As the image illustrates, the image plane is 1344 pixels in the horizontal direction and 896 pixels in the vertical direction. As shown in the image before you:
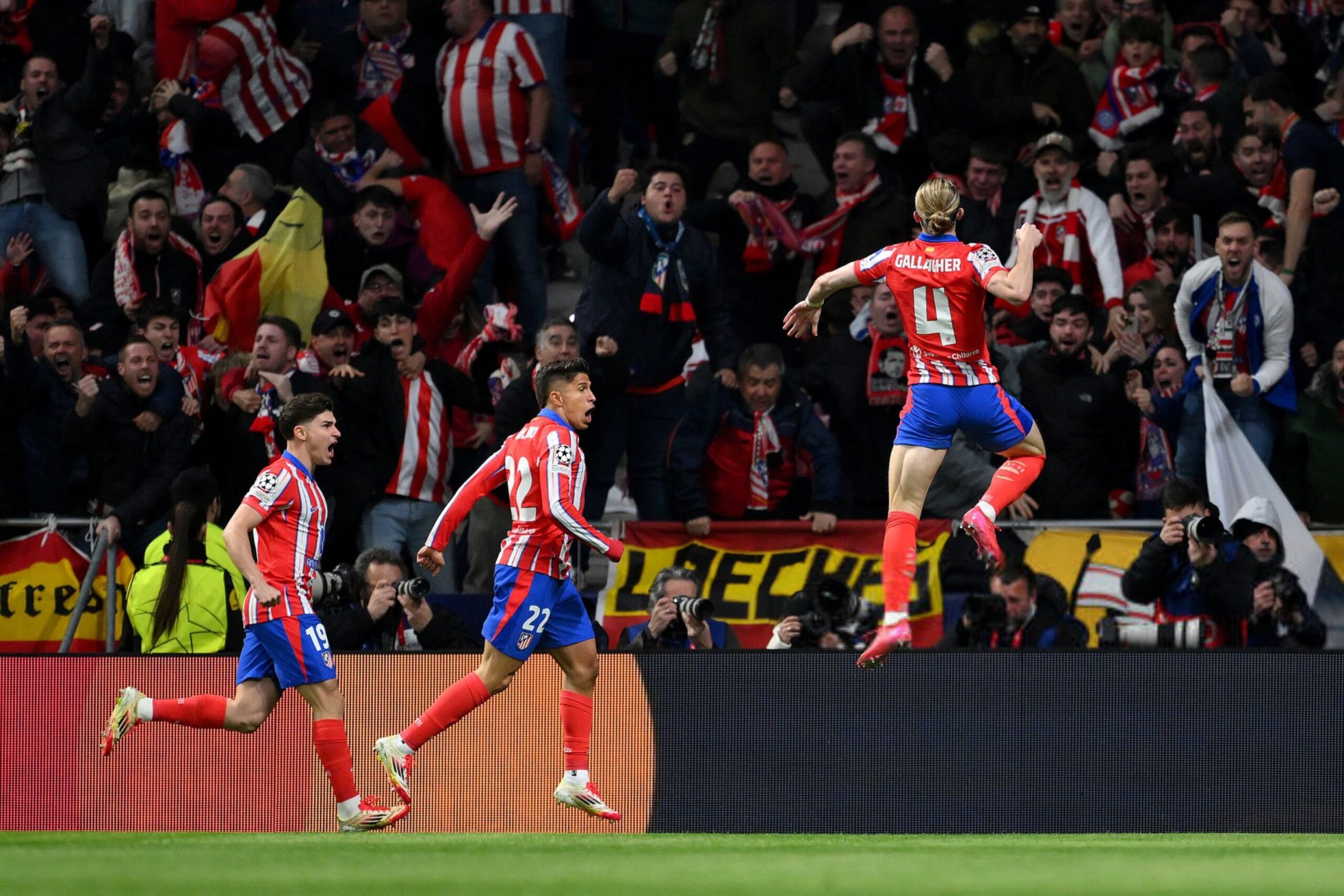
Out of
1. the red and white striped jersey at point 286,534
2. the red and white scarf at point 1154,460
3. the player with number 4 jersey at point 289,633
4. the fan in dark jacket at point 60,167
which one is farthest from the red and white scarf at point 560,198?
the red and white striped jersey at point 286,534

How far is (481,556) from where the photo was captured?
1220 centimetres

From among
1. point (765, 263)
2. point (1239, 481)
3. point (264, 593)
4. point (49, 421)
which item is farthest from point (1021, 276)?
point (49, 421)

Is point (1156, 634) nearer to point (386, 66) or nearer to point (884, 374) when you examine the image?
point (884, 374)

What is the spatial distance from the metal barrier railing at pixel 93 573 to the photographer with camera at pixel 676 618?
295 cm

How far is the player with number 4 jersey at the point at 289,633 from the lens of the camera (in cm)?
916

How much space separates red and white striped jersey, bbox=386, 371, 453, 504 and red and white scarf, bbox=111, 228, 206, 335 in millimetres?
2056

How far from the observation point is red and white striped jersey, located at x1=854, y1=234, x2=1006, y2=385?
8.58 m

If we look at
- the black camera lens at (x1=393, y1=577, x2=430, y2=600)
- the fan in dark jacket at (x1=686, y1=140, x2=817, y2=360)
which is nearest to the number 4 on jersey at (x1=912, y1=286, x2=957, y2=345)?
the black camera lens at (x1=393, y1=577, x2=430, y2=600)

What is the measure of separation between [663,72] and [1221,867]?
880 centimetres

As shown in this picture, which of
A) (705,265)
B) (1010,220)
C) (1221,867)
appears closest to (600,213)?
(705,265)

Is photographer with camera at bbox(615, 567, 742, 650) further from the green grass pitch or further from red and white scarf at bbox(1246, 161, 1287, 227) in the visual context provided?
red and white scarf at bbox(1246, 161, 1287, 227)

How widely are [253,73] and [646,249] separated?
3937 millimetres

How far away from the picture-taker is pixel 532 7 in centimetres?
1454

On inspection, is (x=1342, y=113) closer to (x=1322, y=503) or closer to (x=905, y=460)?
(x=1322, y=503)
